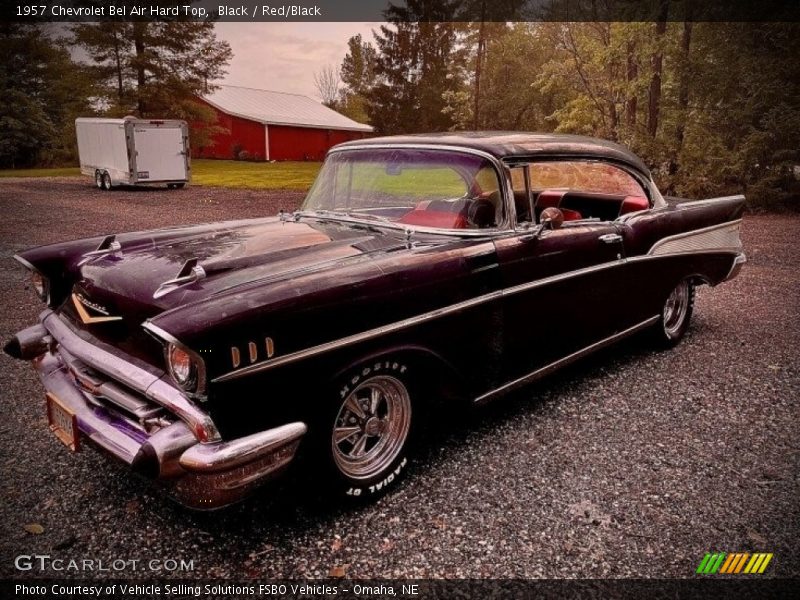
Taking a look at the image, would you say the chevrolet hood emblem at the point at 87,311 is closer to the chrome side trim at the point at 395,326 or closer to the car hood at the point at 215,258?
the car hood at the point at 215,258

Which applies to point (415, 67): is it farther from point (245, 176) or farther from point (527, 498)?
point (527, 498)

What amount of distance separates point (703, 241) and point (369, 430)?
365 cm

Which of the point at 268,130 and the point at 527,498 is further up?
the point at 268,130

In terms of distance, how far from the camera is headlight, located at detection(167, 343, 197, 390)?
2191mm

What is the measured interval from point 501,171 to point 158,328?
208cm

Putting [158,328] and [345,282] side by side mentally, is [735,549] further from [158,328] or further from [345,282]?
[158,328]

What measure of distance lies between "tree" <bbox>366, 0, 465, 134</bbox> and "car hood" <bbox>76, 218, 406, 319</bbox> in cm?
3894

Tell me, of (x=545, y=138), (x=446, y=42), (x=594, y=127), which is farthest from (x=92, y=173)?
(x=446, y=42)

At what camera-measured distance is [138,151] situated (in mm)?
18828

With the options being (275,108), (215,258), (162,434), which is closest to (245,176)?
(275,108)

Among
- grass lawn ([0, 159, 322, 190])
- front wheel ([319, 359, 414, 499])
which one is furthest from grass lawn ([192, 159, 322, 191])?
front wheel ([319, 359, 414, 499])

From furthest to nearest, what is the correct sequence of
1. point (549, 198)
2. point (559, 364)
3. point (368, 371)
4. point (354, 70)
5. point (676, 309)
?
point (354, 70)
point (676, 309)
point (549, 198)
point (559, 364)
point (368, 371)

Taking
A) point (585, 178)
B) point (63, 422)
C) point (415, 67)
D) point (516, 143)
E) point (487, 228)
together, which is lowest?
point (63, 422)

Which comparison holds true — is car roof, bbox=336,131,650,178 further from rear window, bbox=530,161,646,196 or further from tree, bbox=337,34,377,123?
tree, bbox=337,34,377,123
